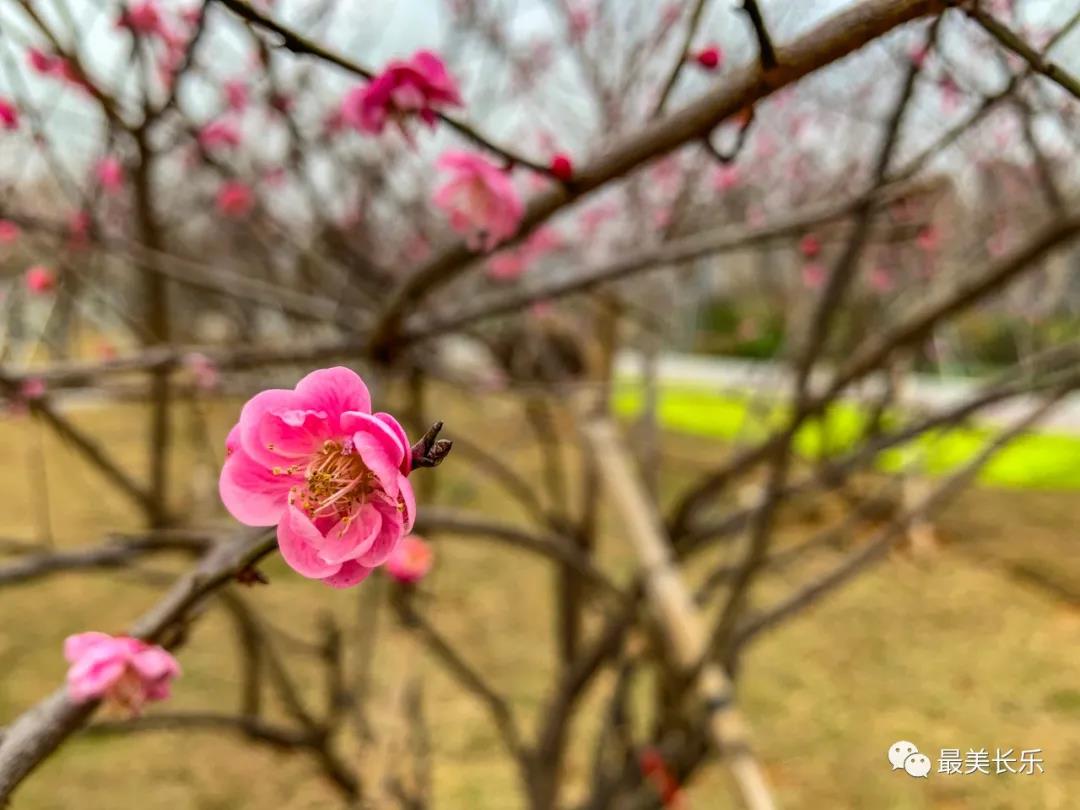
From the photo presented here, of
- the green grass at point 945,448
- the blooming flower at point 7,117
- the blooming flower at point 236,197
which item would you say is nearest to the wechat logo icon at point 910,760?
the green grass at point 945,448

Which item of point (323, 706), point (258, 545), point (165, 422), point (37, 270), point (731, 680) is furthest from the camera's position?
point (323, 706)

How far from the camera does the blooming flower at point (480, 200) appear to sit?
0.76m

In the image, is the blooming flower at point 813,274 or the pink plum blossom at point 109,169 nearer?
the pink plum blossom at point 109,169

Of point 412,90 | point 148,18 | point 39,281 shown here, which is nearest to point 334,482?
point 412,90

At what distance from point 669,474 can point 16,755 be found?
4729mm

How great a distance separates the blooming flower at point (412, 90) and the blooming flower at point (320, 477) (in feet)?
Answer: 1.04

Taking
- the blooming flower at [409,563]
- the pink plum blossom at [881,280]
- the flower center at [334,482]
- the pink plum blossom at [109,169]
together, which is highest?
the pink plum blossom at [109,169]

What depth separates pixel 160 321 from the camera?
2084 millimetres

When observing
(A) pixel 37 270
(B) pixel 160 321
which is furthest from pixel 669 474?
(A) pixel 37 270

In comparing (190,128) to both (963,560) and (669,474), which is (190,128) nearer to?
(963,560)

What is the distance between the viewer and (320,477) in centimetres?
36

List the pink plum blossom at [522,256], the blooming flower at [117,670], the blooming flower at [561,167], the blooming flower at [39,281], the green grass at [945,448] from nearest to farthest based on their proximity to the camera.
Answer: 1. the blooming flower at [117,670]
2. the blooming flower at [561,167]
3. the blooming flower at [39,281]
4. the green grass at [945,448]
5. the pink plum blossom at [522,256]

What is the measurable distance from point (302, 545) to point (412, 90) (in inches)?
15.0

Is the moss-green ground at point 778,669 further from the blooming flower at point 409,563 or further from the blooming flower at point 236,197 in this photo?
the blooming flower at point 236,197
